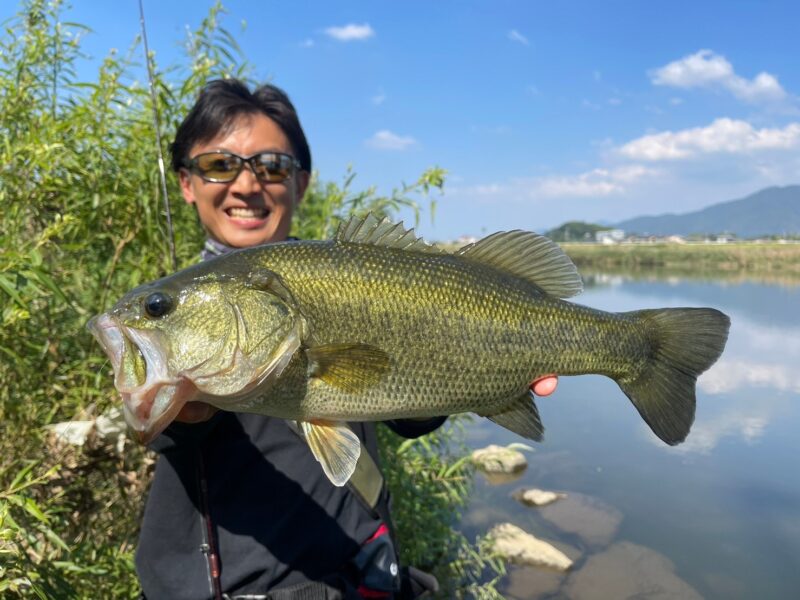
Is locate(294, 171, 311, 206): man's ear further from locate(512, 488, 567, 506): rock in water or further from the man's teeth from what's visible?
locate(512, 488, 567, 506): rock in water

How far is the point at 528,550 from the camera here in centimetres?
764

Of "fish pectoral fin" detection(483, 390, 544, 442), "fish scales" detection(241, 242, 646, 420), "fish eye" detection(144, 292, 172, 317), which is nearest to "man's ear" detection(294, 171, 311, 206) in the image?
"fish scales" detection(241, 242, 646, 420)

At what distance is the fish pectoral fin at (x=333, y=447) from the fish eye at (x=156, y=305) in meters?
0.58

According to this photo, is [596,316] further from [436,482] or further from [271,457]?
[436,482]

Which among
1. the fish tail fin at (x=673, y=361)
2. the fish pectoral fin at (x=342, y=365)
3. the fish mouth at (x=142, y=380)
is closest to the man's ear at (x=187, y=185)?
the fish mouth at (x=142, y=380)

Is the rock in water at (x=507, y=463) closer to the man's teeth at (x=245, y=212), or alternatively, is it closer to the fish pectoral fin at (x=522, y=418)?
the man's teeth at (x=245, y=212)

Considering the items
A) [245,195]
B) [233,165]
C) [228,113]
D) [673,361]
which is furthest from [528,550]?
[228,113]

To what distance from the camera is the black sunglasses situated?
2.85 m

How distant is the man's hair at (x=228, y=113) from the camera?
294 centimetres

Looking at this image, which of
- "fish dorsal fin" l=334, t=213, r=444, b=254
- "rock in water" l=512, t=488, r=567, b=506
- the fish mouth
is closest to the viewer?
the fish mouth

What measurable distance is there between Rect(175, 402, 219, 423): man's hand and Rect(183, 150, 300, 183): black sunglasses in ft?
4.33

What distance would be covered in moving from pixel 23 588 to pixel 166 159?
270 centimetres

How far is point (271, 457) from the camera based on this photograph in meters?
2.39

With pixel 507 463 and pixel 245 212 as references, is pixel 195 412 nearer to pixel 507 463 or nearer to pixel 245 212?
pixel 245 212
